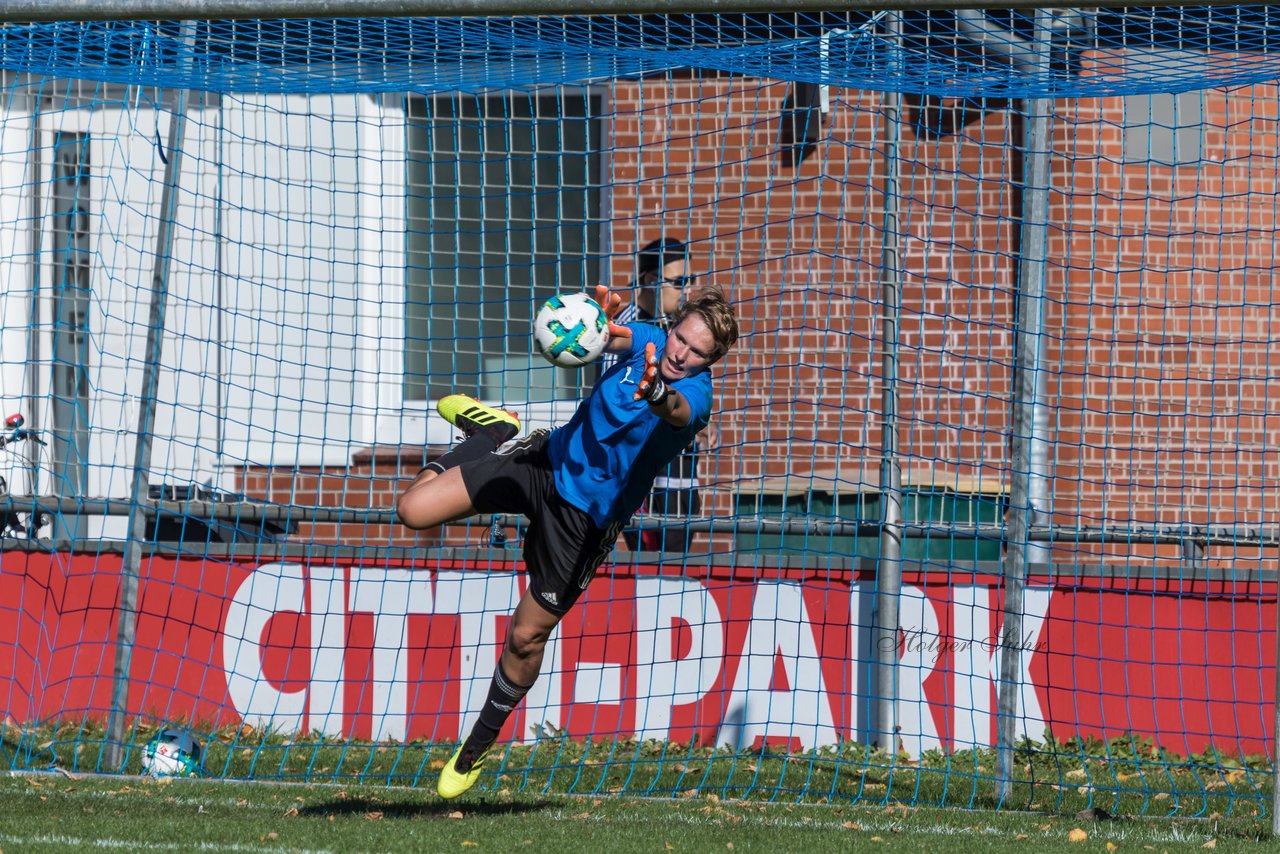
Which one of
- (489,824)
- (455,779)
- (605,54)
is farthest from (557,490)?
(605,54)

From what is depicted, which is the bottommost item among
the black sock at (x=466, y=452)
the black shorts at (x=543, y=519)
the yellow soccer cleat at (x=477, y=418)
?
the black shorts at (x=543, y=519)

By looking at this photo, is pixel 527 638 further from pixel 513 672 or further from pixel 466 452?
pixel 466 452

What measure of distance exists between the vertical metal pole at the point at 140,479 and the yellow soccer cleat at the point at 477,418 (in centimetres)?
163

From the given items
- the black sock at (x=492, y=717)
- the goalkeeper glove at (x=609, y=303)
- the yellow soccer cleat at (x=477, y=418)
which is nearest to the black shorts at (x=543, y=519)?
the yellow soccer cleat at (x=477, y=418)

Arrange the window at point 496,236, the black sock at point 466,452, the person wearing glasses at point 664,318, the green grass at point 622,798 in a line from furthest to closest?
the window at point 496,236 → the person wearing glasses at point 664,318 → the black sock at point 466,452 → the green grass at point 622,798

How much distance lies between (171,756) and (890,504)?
347cm

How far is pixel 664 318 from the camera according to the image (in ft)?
25.4

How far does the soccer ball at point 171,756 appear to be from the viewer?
22.1ft

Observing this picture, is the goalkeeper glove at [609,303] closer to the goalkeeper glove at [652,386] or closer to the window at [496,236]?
the goalkeeper glove at [652,386]

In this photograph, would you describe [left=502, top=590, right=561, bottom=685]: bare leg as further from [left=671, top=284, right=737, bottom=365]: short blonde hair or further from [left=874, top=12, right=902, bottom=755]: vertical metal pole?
[left=874, top=12, right=902, bottom=755]: vertical metal pole

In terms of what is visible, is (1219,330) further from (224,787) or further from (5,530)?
(5,530)

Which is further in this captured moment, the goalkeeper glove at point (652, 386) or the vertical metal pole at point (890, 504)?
the vertical metal pole at point (890, 504)

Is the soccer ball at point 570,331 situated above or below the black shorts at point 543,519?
above

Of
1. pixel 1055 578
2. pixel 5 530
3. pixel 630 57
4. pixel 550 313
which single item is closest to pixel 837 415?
pixel 1055 578
